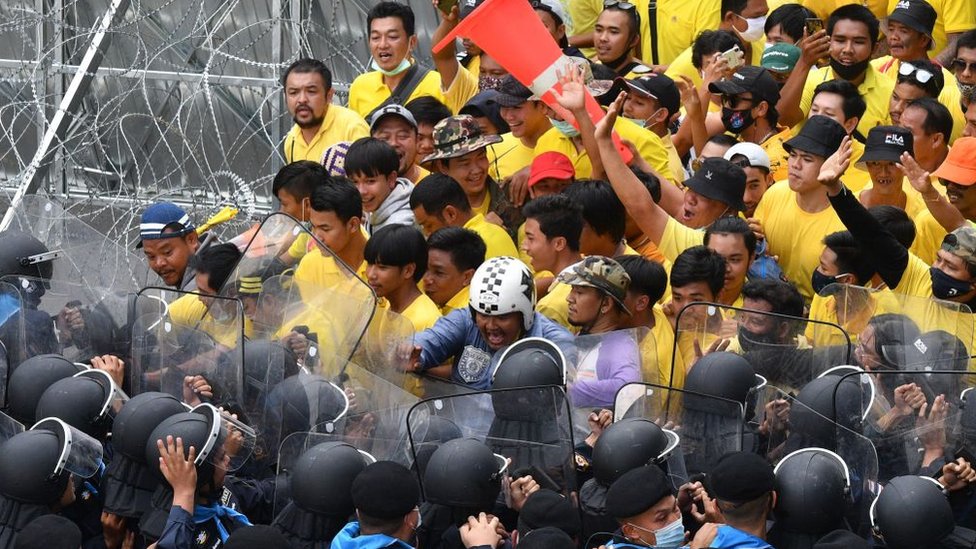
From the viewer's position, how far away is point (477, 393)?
569 cm

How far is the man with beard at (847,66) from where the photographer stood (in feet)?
27.5

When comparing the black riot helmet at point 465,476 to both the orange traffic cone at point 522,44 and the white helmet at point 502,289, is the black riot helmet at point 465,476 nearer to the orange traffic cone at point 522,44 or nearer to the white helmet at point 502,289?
the white helmet at point 502,289

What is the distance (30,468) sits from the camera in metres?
5.79

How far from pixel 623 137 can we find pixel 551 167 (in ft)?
1.33

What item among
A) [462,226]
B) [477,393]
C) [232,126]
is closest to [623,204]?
[462,226]

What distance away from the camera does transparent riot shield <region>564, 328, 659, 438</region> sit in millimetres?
6031

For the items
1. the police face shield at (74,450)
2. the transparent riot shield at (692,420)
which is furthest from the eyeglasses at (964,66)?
the police face shield at (74,450)

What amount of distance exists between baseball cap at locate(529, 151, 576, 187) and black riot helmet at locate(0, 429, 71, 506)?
8.59 ft

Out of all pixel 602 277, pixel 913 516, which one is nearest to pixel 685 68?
pixel 602 277

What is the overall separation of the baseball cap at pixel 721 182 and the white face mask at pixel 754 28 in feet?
7.79

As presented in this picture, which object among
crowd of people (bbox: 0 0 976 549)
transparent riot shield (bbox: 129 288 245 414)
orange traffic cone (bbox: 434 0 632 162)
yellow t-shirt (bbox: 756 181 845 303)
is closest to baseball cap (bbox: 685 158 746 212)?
crowd of people (bbox: 0 0 976 549)

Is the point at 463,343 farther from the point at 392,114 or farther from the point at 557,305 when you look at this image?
the point at 392,114

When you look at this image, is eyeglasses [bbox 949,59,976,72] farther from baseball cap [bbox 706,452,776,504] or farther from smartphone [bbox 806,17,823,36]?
baseball cap [bbox 706,452,776,504]

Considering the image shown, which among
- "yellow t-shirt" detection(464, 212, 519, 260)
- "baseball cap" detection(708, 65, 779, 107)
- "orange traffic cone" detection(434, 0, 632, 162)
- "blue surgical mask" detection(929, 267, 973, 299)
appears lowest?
"yellow t-shirt" detection(464, 212, 519, 260)
